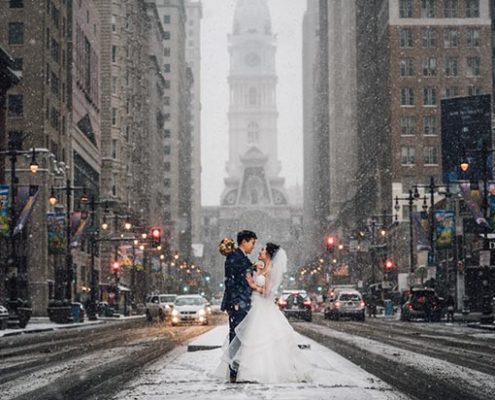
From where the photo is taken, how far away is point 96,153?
11212 centimetres

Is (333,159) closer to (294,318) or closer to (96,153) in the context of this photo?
(96,153)

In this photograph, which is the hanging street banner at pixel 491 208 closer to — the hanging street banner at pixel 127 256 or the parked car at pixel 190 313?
the parked car at pixel 190 313

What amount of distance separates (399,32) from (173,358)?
97.3 meters

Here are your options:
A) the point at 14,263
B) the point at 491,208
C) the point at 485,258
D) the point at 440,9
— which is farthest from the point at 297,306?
the point at 440,9

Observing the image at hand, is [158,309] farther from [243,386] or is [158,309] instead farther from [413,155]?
[243,386]

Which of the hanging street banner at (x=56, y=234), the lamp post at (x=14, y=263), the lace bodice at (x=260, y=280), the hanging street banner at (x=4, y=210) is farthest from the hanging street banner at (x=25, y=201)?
the lace bodice at (x=260, y=280)

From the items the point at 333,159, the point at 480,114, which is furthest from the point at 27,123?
the point at 333,159

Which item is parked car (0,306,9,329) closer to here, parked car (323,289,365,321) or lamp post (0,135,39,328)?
lamp post (0,135,39,328)

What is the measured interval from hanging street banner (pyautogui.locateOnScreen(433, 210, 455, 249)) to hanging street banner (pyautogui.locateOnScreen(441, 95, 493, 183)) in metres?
25.9

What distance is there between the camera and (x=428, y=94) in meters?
119

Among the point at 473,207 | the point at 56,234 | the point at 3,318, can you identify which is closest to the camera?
the point at 473,207

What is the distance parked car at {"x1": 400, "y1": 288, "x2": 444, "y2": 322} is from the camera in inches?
2549

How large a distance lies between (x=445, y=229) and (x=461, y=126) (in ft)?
99.8

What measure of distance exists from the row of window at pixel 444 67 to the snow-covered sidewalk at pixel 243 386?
3867 inches
